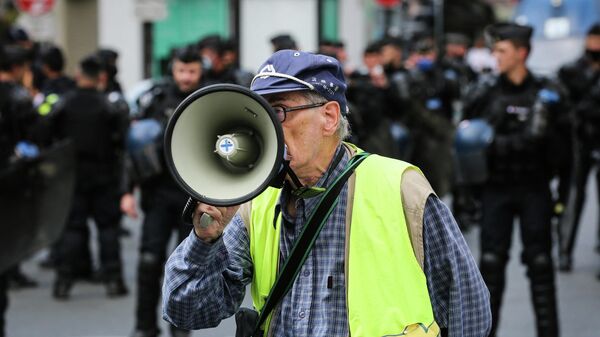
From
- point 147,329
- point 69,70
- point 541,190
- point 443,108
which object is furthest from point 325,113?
point 69,70

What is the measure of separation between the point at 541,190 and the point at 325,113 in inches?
159

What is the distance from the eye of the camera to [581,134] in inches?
421

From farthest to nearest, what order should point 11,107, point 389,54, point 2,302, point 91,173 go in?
point 389,54
point 91,173
point 11,107
point 2,302

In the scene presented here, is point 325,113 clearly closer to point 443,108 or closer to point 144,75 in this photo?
point 443,108

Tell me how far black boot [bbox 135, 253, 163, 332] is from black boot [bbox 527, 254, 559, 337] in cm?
227

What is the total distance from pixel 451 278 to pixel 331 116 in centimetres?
52

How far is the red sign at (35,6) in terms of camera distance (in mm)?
18469

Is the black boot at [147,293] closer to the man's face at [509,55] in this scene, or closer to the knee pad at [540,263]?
the knee pad at [540,263]

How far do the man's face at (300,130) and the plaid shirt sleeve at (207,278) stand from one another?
0.26 metres

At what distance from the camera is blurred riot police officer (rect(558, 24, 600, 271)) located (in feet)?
34.1

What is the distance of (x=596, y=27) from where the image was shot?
1085 centimetres

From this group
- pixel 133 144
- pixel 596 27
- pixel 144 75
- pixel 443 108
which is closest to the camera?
pixel 133 144

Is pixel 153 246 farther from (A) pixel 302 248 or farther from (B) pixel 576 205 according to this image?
(B) pixel 576 205

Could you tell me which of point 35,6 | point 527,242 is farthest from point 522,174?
point 35,6
